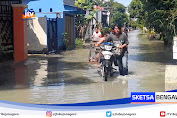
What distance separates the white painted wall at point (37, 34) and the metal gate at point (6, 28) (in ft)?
8.98

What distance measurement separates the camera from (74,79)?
424 inches

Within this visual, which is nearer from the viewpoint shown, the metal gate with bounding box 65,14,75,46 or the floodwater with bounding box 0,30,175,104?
the floodwater with bounding box 0,30,175,104

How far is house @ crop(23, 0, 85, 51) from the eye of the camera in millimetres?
18625

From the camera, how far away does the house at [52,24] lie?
18.6 meters

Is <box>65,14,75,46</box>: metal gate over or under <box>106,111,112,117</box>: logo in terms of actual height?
over

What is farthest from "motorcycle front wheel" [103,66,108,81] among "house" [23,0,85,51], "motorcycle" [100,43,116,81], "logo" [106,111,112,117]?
"house" [23,0,85,51]

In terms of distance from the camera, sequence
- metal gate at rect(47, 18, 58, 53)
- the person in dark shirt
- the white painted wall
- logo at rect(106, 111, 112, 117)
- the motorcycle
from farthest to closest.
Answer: metal gate at rect(47, 18, 58, 53), the white painted wall, the person in dark shirt, the motorcycle, logo at rect(106, 111, 112, 117)

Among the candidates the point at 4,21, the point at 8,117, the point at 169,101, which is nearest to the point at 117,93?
the point at 169,101

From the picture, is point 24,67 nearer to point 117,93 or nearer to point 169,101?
point 117,93

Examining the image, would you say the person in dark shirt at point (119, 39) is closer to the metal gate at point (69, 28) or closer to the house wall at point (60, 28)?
the house wall at point (60, 28)

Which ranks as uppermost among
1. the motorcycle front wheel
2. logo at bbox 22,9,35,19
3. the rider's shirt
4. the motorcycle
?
logo at bbox 22,9,35,19

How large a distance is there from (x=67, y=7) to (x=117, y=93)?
15.2 meters

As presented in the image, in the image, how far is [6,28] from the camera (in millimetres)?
15727

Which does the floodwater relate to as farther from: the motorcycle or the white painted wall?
the white painted wall
